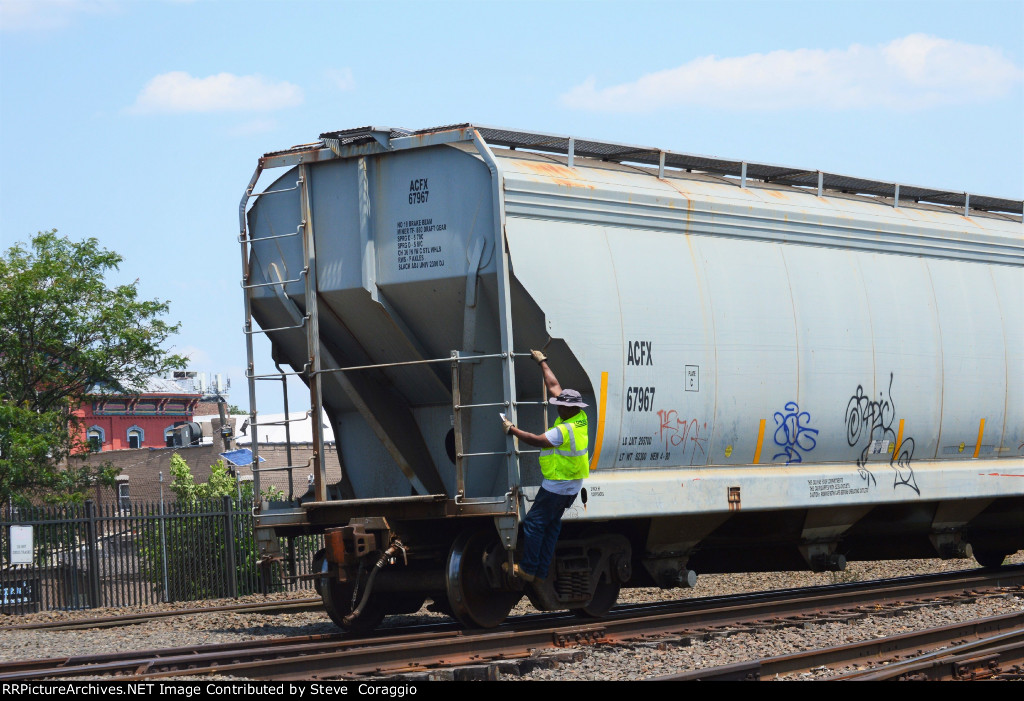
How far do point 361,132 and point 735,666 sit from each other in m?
5.80

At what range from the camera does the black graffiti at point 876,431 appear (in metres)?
12.4

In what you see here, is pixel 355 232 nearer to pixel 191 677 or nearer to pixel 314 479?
pixel 314 479

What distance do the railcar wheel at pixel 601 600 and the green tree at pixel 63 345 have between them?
74.2ft

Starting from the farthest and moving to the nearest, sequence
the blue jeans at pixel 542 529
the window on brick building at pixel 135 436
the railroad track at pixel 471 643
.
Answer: the window on brick building at pixel 135 436 → the blue jeans at pixel 542 529 → the railroad track at pixel 471 643

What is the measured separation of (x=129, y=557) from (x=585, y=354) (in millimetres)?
11239

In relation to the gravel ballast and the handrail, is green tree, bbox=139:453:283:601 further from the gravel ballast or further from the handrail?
the handrail

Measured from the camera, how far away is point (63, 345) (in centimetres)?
3222

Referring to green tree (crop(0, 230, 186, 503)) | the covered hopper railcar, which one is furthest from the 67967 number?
green tree (crop(0, 230, 186, 503))

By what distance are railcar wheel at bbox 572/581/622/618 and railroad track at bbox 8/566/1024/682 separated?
0.40 feet

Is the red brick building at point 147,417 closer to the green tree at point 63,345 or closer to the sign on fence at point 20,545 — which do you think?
the green tree at point 63,345

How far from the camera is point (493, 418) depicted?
1030 centimetres

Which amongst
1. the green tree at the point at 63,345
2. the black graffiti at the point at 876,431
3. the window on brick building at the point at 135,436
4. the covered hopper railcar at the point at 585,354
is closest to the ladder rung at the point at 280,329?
the covered hopper railcar at the point at 585,354

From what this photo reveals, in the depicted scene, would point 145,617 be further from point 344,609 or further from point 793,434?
point 793,434

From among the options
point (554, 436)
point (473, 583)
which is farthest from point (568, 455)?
point (473, 583)
